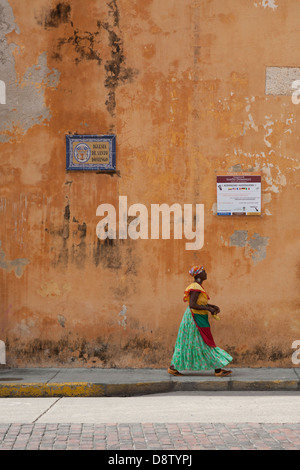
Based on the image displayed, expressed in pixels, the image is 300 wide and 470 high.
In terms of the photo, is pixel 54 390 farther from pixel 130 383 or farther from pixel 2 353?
pixel 2 353

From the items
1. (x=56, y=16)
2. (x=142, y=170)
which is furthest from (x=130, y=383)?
(x=56, y=16)

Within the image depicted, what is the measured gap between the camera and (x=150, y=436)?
5980 millimetres

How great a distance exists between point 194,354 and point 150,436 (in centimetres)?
263

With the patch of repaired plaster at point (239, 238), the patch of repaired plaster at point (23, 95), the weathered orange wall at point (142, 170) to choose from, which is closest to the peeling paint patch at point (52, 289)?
the weathered orange wall at point (142, 170)

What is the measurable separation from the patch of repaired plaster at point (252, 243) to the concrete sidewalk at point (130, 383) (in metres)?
1.45

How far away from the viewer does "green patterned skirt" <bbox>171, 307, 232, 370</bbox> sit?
852 cm

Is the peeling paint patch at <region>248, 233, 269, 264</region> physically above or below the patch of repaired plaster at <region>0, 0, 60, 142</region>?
below

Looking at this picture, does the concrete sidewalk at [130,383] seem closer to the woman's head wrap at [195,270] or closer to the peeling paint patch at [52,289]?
the peeling paint patch at [52,289]

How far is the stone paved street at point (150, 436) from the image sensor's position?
567 cm

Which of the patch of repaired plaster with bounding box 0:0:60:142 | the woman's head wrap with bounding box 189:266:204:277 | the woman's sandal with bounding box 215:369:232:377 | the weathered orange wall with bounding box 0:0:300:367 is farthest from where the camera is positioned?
the patch of repaired plaster with bounding box 0:0:60:142

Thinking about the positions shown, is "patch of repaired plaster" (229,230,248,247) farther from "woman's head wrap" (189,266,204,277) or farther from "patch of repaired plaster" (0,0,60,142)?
"patch of repaired plaster" (0,0,60,142)

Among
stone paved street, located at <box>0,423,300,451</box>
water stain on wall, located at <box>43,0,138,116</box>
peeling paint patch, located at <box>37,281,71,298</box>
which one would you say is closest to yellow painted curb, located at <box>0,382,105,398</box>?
peeling paint patch, located at <box>37,281,71,298</box>

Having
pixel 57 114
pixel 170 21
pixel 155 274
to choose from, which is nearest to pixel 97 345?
pixel 155 274
